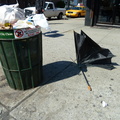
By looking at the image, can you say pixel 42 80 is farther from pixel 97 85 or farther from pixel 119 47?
pixel 119 47

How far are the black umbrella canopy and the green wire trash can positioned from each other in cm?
131

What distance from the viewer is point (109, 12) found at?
984 cm

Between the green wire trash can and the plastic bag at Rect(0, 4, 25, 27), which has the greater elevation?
the plastic bag at Rect(0, 4, 25, 27)

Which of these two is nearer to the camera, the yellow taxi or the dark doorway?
the dark doorway

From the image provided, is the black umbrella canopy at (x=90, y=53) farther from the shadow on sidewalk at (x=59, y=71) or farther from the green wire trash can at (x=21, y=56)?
the green wire trash can at (x=21, y=56)

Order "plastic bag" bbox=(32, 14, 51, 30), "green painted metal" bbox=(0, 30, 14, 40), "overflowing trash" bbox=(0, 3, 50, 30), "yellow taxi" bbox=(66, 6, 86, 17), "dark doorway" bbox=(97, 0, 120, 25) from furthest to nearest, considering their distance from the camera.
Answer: "yellow taxi" bbox=(66, 6, 86, 17) → "dark doorway" bbox=(97, 0, 120, 25) → "plastic bag" bbox=(32, 14, 51, 30) → "overflowing trash" bbox=(0, 3, 50, 30) → "green painted metal" bbox=(0, 30, 14, 40)

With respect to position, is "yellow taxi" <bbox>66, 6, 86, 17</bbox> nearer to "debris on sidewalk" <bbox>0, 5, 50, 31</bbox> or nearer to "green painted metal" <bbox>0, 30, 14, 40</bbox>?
Result: "debris on sidewalk" <bbox>0, 5, 50, 31</bbox>

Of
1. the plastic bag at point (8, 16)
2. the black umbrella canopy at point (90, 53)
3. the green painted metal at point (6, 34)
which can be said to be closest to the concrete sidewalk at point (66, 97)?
the black umbrella canopy at point (90, 53)

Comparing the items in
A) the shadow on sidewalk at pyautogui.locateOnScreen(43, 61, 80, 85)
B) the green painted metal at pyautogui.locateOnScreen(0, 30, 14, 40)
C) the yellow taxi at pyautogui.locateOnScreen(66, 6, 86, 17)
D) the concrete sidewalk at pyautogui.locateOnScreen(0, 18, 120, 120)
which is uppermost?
the green painted metal at pyautogui.locateOnScreen(0, 30, 14, 40)

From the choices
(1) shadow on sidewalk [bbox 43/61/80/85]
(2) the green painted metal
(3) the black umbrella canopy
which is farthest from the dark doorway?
(2) the green painted metal

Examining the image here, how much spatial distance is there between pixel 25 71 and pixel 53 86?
2.31ft

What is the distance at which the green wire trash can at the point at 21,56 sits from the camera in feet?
7.17

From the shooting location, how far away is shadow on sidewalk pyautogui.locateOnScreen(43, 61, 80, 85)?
10.4 feet

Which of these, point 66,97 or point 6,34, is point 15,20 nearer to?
point 6,34
